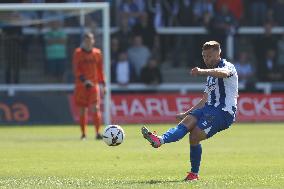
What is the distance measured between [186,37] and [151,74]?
2.41 metres

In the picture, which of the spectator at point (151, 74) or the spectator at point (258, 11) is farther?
the spectator at point (258, 11)

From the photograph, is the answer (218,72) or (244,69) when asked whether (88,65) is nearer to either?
(218,72)

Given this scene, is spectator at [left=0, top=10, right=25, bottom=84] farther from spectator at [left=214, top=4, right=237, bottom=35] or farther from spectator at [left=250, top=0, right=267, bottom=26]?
spectator at [left=250, top=0, right=267, bottom=26]

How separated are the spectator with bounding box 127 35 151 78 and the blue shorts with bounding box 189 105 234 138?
17.4 m

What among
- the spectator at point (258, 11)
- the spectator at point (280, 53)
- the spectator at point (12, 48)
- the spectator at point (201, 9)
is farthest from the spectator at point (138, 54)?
the spectator at point (280, 53)

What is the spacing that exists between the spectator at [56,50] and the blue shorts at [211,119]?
15.4m

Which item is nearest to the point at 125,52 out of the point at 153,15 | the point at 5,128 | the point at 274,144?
the point at 153,15

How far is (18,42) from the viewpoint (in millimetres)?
28922

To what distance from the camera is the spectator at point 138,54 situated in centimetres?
3066

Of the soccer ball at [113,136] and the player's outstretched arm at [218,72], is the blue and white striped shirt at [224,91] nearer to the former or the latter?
the player's outstretched arm at [218,72]

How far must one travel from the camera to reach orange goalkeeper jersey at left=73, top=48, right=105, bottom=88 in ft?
72.8

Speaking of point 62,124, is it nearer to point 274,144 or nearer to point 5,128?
point 5,128

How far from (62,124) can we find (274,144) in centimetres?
904

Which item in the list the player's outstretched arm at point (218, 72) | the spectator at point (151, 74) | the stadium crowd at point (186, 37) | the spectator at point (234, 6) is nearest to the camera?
the player's outstretched arm at point (218, 72)
